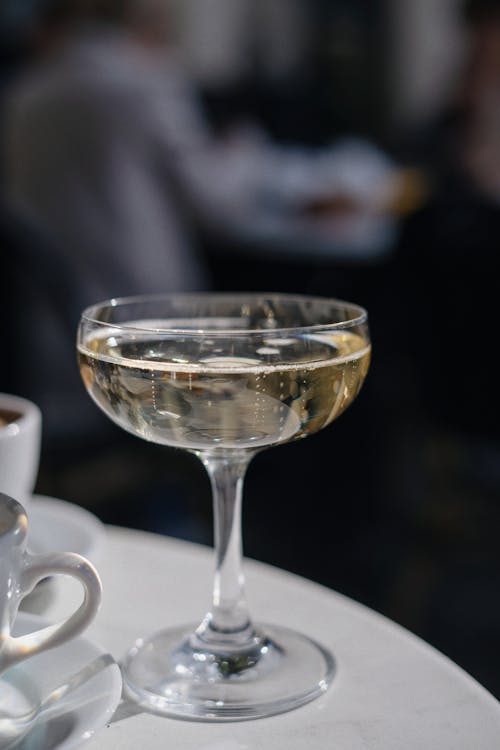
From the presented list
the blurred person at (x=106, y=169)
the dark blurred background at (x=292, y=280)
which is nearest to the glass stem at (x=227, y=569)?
the dark blurred background at (x=292, y=280)

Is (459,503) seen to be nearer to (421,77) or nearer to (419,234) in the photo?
(419,234)

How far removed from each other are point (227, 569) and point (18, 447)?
0.39 ft

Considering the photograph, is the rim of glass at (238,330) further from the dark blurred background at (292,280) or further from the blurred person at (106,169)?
the blurred person at (106,169)

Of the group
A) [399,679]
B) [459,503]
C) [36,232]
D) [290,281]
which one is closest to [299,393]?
[399,679]

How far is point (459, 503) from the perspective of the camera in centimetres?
172

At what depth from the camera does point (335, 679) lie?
451 mm

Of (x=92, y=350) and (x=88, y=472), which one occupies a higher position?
(x=92, y=350)

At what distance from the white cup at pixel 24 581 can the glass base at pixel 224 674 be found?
0.21 ft

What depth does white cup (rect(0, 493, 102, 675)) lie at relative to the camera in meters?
0.37

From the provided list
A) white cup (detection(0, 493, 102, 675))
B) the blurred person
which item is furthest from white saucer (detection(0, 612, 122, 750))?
the blurred person

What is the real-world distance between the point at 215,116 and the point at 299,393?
393cm

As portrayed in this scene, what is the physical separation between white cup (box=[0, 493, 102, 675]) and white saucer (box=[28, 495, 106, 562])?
15 centimetres

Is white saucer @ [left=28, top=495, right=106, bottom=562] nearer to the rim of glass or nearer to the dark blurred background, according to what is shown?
the rim of glass

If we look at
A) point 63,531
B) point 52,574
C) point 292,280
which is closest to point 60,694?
point 52,574
